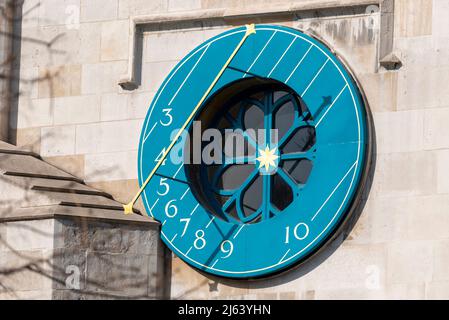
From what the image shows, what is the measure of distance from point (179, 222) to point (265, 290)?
59.2 inches

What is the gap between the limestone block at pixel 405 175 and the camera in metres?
22.8

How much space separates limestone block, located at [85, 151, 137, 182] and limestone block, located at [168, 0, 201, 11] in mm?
1988

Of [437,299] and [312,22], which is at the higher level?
[312,22]

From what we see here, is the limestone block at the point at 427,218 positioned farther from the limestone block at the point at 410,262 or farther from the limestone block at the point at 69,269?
the limestone block at the point at 69,269

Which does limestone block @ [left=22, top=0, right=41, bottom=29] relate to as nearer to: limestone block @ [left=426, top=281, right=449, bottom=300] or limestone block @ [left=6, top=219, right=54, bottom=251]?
limestone block @ [left=6, top=219, right=54, bottom=251]

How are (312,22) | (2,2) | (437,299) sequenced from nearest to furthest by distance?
(437,299) < (312,22) < (2,2)

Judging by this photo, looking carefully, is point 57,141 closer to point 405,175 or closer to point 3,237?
point 3,237

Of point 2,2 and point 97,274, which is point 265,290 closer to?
point 97,274

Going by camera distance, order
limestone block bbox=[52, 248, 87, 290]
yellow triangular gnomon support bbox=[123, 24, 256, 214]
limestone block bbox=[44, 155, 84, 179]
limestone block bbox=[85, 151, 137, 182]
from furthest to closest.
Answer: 1. limestone block bbox=[44, 155, 84, 179]
2. limestone block bbox=[85, 151, 137, 182]
3. yellow triangular gnomon support bbox=[123, 24, 256, 214]
4. limestone block bbox=[52, 248, 87, 290]

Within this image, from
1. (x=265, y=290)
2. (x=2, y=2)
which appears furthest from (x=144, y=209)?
(x=2, y=2)

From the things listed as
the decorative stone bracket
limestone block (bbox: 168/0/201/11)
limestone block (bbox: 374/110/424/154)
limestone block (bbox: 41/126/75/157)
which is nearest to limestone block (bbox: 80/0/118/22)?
the decorative stone bracket

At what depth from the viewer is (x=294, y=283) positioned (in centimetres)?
2331

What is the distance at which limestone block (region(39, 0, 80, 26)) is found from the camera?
2567cm

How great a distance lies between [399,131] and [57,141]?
4.88 m
